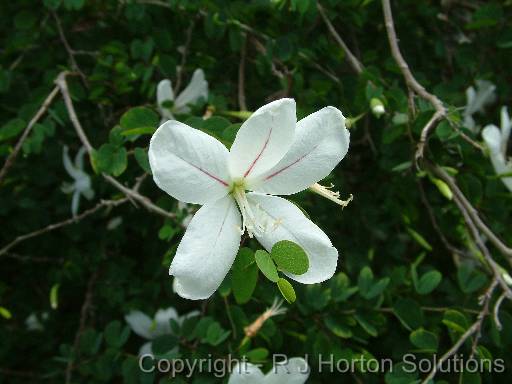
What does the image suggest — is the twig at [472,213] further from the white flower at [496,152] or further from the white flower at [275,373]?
the white flower at [275,373]

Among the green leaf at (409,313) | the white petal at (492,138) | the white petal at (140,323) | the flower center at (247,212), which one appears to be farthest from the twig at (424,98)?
the white petal at (140,323)

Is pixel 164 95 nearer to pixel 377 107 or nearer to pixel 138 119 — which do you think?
pixel 138 119

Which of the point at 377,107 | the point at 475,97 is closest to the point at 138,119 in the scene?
the point at 377,107

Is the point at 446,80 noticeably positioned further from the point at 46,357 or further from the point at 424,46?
the point at 46,357

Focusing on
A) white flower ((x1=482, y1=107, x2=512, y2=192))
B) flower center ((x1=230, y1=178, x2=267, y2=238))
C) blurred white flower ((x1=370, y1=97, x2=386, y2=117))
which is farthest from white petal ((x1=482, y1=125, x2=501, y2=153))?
flower center ((x1=230, y1=178, x2=267, y2=238))

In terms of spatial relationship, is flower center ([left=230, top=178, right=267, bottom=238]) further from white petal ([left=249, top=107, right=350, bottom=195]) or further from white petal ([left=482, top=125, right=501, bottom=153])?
white petal ([left=482, top=125, right=501, bottom=153])
